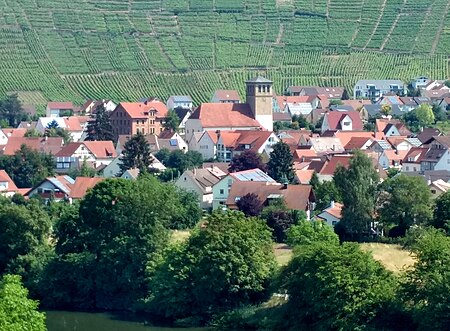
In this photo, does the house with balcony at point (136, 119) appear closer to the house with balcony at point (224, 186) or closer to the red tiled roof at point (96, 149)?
the red tiled roof at point (96, 149)

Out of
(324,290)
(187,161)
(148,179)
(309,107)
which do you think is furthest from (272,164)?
(309,107)

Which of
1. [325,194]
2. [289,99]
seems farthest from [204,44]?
[325,194]

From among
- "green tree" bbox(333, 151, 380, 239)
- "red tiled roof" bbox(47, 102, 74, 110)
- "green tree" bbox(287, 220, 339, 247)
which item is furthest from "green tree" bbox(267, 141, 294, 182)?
"red tiled roof" bbox(47, 102, 74, 110)

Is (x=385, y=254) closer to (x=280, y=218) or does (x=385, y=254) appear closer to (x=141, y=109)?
(x=280, y=218)

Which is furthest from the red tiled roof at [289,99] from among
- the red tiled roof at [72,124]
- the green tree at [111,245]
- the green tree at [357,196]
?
the green tree at [111,245]

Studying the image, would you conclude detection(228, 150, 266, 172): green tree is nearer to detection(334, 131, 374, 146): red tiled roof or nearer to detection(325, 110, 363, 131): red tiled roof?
detection(334, 131, 374, 146): red tiled roof
